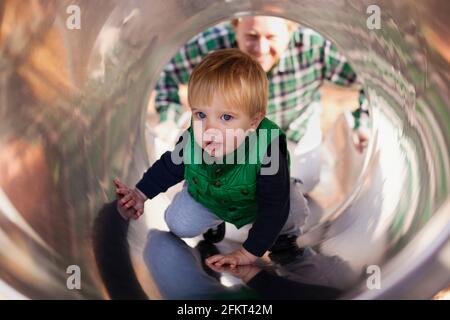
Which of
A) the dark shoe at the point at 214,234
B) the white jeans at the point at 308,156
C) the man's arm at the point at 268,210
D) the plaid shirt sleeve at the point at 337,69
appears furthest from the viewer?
the plaid shirt sleeve at the point at 337,69

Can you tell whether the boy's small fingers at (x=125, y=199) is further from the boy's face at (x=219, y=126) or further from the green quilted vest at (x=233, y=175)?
the boy's face at (x=219, y=126)

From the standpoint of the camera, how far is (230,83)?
3.53ft

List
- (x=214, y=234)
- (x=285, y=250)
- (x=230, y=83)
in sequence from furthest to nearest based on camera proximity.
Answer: (x=214, y=234)
(x=285, y=250)
(x=230, y=83)

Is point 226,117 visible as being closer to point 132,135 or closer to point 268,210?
point 268,210

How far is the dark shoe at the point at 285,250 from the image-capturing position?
4.11 ft

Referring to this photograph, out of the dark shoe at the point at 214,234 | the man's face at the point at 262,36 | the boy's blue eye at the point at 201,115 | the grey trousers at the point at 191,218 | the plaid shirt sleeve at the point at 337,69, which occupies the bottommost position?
the dark shoe at the point at 214,234

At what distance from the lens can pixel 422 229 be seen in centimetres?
105

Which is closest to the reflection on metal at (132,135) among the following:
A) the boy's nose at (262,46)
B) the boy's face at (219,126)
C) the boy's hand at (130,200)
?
the boy's hand at (130,200)

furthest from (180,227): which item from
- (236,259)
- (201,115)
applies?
(201,115)

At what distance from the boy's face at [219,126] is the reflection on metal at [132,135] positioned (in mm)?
238

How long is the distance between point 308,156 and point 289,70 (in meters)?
0.43

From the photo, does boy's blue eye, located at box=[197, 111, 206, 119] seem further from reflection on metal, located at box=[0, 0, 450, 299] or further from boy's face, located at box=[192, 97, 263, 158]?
reflection on metal, located at box=[0, 0, 450, 299]

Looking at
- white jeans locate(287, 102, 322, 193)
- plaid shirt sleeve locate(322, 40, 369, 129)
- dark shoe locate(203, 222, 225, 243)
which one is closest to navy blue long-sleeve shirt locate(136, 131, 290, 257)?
dark shoe locate(203, 222, 225, 243)

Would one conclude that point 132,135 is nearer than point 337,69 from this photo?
Yes
